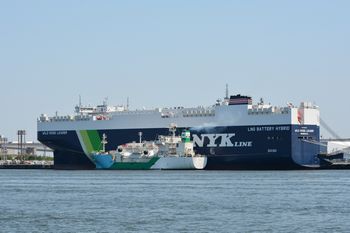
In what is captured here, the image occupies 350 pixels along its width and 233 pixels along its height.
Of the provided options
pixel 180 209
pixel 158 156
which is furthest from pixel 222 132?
pixel 180 209

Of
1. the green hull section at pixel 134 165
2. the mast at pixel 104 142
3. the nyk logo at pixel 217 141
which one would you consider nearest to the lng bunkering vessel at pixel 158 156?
the green hull section at pixel 134 165

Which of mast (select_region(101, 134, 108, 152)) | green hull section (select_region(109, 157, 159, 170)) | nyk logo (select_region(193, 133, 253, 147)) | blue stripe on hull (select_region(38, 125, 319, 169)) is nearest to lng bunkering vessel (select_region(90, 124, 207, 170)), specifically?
green hull section (select_region(109, 157, 159, 170))

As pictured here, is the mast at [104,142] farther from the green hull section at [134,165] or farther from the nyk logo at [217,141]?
the nyk logo at [217,141]

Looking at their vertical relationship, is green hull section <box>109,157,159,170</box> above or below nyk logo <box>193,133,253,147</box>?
below

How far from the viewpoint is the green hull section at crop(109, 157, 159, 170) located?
8669 centimetres

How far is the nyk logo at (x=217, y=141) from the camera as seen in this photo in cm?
8362

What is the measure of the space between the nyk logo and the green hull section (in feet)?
14.3

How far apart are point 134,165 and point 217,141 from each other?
859 centimetres

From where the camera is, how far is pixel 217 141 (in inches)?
3381

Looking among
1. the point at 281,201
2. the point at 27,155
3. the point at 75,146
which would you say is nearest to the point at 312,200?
the point at 281,201

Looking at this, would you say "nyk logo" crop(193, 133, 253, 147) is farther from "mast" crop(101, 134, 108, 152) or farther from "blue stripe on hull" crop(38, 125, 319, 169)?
"mast" crop(101, 134, 108, 152)

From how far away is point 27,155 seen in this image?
147000 mm

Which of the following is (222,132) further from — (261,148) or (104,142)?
(104,142)

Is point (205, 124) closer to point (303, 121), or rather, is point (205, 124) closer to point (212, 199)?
point (303, 121)
